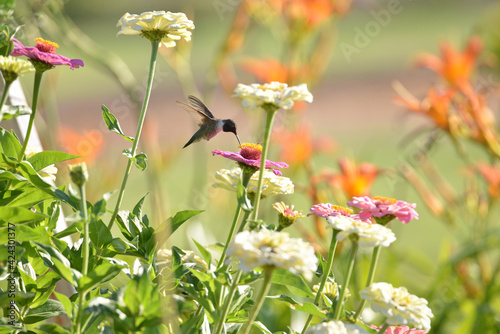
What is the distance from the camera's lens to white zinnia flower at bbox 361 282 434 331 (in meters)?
0.35

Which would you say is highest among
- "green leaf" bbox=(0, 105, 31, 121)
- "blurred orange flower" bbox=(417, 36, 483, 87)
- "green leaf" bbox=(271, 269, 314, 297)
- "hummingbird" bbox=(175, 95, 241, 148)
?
"blurred orange flower" bbox=(417, 36, 483, 87)

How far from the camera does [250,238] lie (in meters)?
0.32

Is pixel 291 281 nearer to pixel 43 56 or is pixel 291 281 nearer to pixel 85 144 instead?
pixel 43 56

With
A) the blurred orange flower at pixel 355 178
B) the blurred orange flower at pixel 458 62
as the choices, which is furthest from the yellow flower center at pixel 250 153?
the blurred orange flower at pixel 458 62

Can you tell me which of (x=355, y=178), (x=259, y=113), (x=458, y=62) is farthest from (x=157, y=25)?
(x=458, y=62)

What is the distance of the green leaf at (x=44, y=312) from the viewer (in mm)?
406

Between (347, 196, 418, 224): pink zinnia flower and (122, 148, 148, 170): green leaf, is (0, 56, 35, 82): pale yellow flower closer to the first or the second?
(122, 148, 148, 170): green leaf

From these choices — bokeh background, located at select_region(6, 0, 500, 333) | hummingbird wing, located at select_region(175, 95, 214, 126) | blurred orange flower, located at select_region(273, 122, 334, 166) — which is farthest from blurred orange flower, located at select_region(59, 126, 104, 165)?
hummingbird wing, located at select_region(175, 95, 214, 126)

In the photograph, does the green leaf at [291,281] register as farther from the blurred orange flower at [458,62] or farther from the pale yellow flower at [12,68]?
the blurred orange flower at [458,62]

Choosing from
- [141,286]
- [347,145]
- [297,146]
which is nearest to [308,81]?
[297,146]

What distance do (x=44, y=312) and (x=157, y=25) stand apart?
0.21m

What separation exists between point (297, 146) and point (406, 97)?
0.23 meters

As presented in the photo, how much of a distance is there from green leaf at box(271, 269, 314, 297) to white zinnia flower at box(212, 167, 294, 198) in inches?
2.3

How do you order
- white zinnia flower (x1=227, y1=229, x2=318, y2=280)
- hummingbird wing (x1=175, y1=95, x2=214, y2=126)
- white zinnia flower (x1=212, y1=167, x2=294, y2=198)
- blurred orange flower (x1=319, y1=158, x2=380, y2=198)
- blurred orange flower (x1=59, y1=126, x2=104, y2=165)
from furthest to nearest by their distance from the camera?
blurred orange flower (x1=59, y1=126, x2=104, y2=165)
blurred orange flower (x1=319, y1=158, x2=380, y2=198)
hummingbird wing (x1=175, y1=95, x2=214, y2=126)
white zinnia flower (x1=212, y1=167, x2=294, y2=198)
white zinnia flower (x1=227, y1=229, x2=318, y2=280)
